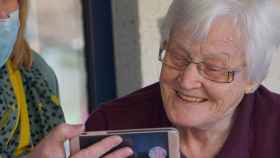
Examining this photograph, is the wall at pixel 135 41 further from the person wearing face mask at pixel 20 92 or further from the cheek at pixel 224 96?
the cheek at pixel 224 96

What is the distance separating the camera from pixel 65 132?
1502mm

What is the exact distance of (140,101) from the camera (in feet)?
6.42

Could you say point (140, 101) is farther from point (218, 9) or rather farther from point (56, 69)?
point (56, 69)

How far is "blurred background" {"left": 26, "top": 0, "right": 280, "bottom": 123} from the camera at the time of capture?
2873 millimetres

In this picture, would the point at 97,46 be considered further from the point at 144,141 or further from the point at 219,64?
the point at 144,141

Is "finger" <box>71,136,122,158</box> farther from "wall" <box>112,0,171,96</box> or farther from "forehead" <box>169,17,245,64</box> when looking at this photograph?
"wall" <box>112,0,171,96</box>

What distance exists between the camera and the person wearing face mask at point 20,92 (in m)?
2.14

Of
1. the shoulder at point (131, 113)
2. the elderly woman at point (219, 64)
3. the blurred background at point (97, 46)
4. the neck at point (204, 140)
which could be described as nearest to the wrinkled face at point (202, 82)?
the elderly woman at point (219, 64)

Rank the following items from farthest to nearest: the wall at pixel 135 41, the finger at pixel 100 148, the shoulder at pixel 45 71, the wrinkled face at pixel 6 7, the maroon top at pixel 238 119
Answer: the wall at pixel 135 41 → the shoulder at pixel 45 71 → the wrinkled face at pixel 6 7 → the maroon top at pixel 238 119 → the finger at pixel 100 148

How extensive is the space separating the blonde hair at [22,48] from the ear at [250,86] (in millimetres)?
767

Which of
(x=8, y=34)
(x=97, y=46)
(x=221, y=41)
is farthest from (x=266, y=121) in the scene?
(x=97, y=46)

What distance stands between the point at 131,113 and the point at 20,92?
47cm

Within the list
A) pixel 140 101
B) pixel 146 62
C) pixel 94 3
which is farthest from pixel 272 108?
pixel 94 3

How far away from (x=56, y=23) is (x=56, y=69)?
21cm
